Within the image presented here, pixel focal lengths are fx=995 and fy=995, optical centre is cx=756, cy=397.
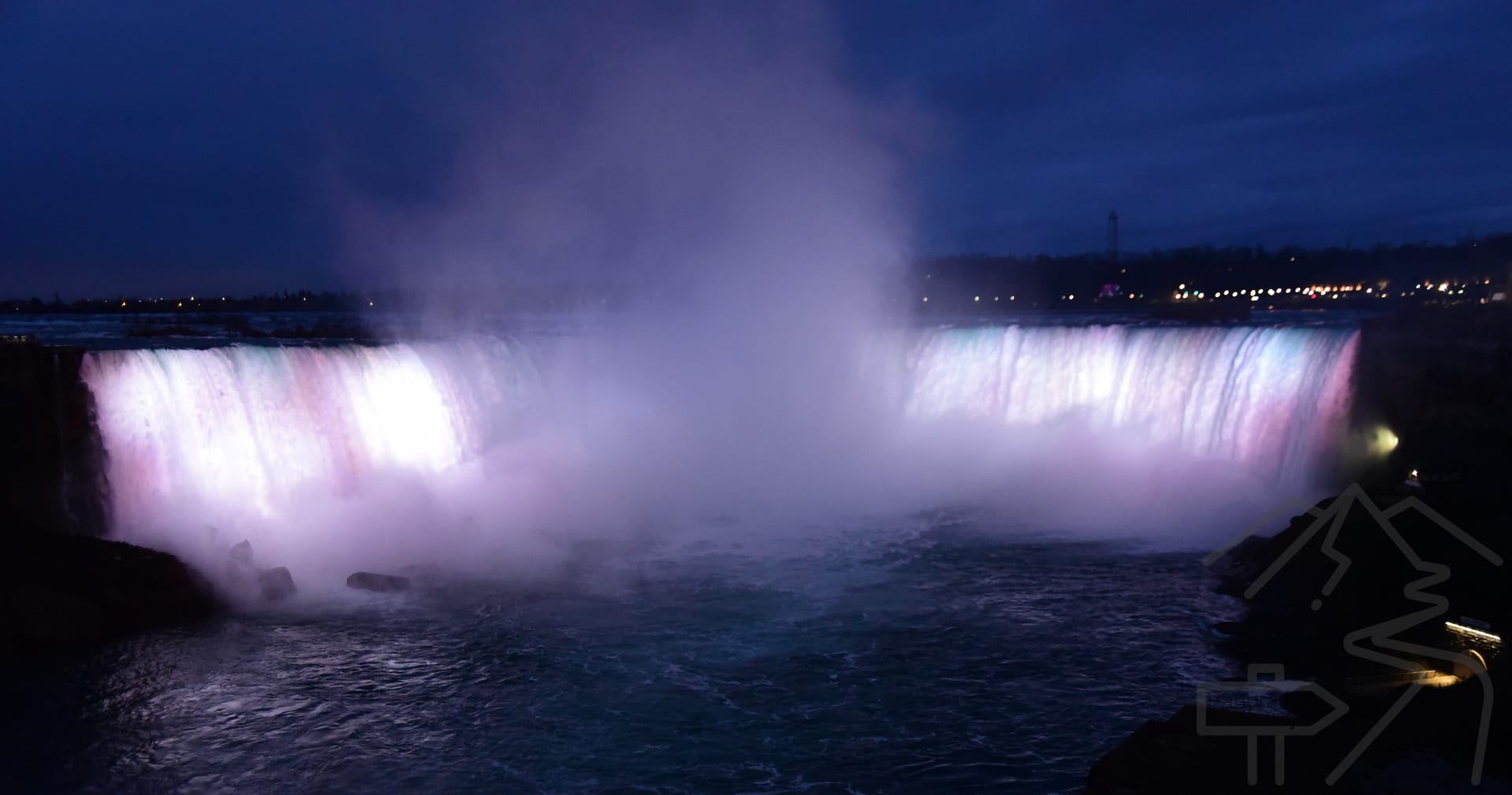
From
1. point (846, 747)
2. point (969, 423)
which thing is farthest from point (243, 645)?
point (969, 423)

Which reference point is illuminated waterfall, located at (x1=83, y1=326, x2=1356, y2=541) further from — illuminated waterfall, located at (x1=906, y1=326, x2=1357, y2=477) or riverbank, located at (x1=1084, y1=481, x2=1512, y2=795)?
riverbank, located at (x1=1084, y1=481, x2=1512, y2=795)

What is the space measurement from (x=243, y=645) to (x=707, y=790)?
653 centimetres

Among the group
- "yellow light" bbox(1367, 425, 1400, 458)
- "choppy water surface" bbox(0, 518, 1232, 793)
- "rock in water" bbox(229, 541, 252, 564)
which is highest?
"yellow light" bbox(1367, 425, 1400, 458)

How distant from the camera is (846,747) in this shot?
8805 mm

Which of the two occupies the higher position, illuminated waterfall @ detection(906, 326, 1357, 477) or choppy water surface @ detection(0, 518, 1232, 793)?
illuminated waterfall @ detection(906, 326, 1357, 477)

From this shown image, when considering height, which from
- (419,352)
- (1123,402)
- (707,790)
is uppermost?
(419,352)

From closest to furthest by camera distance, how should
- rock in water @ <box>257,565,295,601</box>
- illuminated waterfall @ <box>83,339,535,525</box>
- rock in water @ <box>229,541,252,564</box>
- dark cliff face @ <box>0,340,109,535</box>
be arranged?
rock in water @ <box>257,565,295,601</box>
dark cliff face @ <box>0,340,109,535</box>
rock in water @ <box>229,541,252,564</box>
illuminated waterfall @ <box>83,339,535,525</box>

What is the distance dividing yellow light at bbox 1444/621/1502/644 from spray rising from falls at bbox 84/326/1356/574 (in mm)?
7243

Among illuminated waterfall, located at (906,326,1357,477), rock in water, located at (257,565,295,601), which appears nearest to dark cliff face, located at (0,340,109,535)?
rock in water, located at (257,565,295,601)

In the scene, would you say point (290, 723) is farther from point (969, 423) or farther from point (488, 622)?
point (969, 423)

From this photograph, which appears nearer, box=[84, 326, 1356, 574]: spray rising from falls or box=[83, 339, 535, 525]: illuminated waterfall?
box=[83, 339, 535, 525]: illuminated waterfall

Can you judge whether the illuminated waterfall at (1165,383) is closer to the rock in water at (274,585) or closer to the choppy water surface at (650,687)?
the choppy water surface at (650,687)

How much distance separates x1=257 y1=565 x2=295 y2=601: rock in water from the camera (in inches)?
514

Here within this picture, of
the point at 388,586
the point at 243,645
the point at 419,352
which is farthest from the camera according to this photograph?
the point at 419,352
